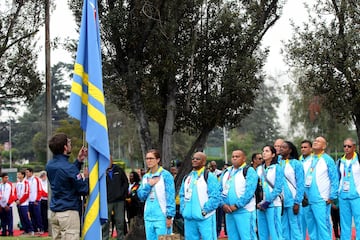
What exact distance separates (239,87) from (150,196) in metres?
4.77

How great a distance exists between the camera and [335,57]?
16828 millimetres

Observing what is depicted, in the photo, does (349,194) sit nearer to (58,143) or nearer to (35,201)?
(58,143)

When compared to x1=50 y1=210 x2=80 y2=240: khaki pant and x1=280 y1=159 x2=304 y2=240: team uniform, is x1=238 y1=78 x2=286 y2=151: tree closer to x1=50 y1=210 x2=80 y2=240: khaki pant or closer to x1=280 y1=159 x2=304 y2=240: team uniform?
x1=280 y1=159 x2=304 y2=240: team uniform

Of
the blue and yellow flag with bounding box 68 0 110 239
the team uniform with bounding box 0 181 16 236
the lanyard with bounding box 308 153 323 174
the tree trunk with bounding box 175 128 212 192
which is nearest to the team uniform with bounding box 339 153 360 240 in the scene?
the lanyard with bounding box 308 153 323 174

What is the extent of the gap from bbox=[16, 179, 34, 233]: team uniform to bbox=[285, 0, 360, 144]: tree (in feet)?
30.5

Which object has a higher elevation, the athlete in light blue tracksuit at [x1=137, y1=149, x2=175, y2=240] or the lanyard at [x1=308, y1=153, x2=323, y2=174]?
the lanyard at [x1=308, y1=153, x2=323, y2=174]

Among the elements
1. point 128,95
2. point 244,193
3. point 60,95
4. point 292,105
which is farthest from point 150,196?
point 60,95

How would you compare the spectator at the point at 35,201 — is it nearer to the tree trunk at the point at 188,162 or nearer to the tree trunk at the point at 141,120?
the tree trunk at the point at 141,120

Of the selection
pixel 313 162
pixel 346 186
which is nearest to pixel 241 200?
pixel 313 162

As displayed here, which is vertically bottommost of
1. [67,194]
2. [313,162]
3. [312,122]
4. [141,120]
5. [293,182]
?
[67,194]

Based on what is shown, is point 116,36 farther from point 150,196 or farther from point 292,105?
point 292,105

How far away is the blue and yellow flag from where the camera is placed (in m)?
8.41

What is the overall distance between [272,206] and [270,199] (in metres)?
0.18

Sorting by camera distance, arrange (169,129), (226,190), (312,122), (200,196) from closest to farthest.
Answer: (200,196), (226,190), (169,129), (312,122)
